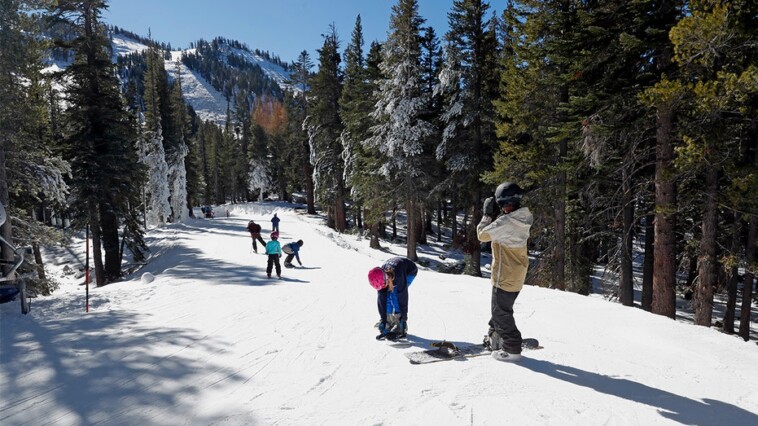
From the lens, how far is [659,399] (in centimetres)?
404

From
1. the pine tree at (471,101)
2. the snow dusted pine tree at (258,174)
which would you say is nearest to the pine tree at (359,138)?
the pine tree at (471,101)

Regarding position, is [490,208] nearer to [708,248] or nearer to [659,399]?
[659,399]

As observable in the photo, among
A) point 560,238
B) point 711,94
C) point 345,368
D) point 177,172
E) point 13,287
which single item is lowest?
point 345,368

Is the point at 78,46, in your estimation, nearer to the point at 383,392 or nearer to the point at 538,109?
the point at 538,109

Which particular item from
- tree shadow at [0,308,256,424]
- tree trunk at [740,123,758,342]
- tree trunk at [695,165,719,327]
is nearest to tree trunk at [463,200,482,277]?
tree trunk at [740,123,758,342]

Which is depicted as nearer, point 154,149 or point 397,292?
point 397,292

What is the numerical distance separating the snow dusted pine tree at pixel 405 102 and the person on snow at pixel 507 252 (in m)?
→ 16.3

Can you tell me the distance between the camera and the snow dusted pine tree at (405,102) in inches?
813

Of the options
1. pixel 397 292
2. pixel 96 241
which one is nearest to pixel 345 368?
pixel 397 292

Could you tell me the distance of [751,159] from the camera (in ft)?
34.6

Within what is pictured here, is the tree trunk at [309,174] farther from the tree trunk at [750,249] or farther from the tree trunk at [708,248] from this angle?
the tree trunk at [708,248]

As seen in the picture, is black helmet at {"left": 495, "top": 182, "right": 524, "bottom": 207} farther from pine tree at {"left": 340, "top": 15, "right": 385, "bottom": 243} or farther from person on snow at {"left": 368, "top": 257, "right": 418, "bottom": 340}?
pine tree at {"left": 340, "top": 15, "right": 385, "bottom": 243}

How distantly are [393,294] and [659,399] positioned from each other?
3513 millimetres

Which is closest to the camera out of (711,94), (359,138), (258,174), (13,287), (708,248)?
(13,287)
